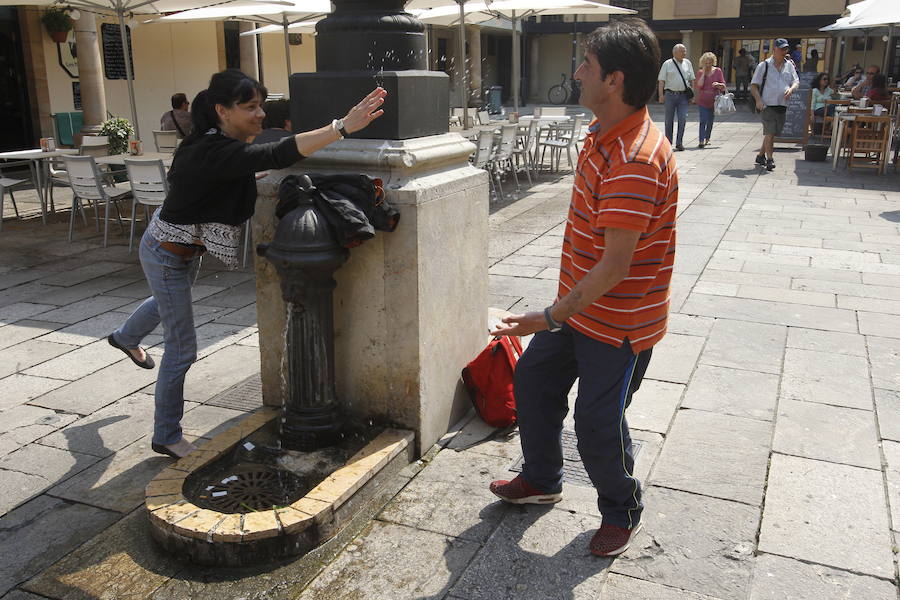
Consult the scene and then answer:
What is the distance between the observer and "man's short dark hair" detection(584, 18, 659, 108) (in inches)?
90.0

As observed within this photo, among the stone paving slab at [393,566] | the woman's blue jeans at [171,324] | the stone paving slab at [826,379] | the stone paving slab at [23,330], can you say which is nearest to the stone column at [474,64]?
the stone paving slab at [23,330]

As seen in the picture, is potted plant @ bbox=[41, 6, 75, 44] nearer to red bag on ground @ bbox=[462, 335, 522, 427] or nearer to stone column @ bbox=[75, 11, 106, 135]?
stone column @ bbox=[75, 11, 106, 135]

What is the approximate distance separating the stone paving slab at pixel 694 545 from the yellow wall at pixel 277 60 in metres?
16.8

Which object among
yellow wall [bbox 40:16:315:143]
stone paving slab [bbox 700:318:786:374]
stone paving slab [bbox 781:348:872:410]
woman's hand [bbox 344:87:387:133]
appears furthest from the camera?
yellow wall [bbox 40:16:315:143]

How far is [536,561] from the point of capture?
2.67m

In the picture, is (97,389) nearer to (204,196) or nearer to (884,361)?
(204,196)

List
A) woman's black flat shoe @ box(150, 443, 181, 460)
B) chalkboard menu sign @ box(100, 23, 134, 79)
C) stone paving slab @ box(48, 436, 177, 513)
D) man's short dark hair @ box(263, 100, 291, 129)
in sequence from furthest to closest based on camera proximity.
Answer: chalkboard menu sign @ box(100, 23, 134, 79), man's short dark hair @ box(263, 100, 291, 129), woman's black flat shoe @ box(150, 443, 181, 460), stone paving slab @ box(48, 436, 177, 513)

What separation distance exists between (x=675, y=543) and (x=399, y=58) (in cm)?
207

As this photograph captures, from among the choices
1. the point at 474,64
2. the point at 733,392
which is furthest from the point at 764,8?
the point at 733,392

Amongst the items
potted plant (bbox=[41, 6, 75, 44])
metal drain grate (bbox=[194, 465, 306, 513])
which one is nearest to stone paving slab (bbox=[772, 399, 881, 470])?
metal drain grate (bbox=[194, 465, 306, 513])

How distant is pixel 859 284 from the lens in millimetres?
6039

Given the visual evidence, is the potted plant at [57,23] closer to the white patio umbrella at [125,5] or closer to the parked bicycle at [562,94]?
the white patio umbrella at [125,5]

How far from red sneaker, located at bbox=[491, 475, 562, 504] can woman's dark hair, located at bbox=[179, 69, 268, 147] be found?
1721 millimetres

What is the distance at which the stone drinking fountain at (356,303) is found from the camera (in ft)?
9.78
